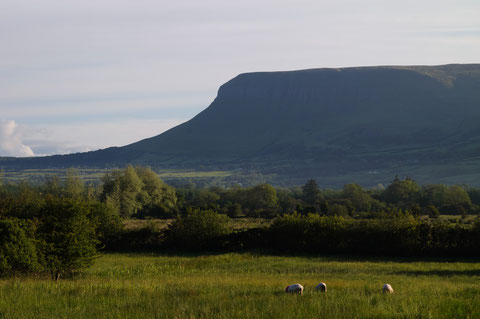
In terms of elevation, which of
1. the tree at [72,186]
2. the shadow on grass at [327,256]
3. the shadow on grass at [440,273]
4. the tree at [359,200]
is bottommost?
the tree at [359,200]

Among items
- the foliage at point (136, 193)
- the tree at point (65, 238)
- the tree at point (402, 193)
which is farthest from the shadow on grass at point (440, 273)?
the tree at point (402, 193)

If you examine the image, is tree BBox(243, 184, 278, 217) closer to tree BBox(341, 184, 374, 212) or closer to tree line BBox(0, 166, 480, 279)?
tree line BBox(0, 166, 480, 279)

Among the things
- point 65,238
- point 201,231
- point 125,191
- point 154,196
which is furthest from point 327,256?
point 154,196

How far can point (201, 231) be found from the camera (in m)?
45.2

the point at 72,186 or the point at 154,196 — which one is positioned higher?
the point at 72,186

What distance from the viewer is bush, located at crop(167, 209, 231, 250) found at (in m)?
45.1

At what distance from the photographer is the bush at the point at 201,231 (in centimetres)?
4512

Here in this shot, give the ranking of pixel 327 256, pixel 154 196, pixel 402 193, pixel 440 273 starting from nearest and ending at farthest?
pixel 440 273 < pixel 327 256 < pixel 154 196 < pixel 402 193

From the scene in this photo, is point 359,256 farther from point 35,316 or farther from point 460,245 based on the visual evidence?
point 35,316

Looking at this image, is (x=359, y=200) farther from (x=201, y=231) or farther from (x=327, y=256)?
(x=327, y=256)

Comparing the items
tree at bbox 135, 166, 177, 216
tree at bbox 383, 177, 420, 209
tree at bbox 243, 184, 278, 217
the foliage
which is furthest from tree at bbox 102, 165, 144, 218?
tree at bbox 383, 177, 420, 209

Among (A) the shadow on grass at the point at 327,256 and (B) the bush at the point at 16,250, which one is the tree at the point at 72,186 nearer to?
(A) the shadow on grass at the point at 327,256

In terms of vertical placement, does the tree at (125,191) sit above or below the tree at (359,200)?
above

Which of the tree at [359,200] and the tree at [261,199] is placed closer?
the tree at [359,200]
